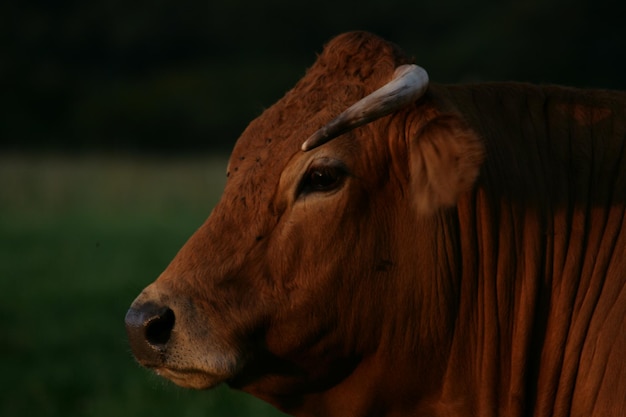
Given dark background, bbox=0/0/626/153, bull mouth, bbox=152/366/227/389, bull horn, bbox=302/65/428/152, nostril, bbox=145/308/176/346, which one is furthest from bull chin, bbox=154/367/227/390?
dark background, bbox=0/0/626/153

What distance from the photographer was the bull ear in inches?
153

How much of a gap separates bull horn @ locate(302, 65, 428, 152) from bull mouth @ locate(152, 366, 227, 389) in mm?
888

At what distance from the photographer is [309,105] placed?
424 centimetres

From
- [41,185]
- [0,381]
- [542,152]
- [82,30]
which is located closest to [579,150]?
[542,152]

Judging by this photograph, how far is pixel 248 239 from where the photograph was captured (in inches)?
159

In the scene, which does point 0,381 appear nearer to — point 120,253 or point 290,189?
point 290,189

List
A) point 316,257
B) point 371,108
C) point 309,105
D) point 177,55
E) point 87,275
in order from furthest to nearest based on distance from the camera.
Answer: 1. point 177,55
2. point 87,275
3. point 309,105
4. point 316,257
5. point 371,108

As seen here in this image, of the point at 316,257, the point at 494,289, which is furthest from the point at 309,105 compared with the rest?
the point at 494,289

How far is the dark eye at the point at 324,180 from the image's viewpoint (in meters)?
4.06

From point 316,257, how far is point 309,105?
609 mm

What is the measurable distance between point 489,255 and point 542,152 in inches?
17.3

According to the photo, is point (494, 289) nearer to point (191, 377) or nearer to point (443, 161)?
point (443, 161)

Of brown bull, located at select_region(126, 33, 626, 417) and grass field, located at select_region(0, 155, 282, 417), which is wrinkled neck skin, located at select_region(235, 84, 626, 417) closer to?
brown bull, located at select_region(126, 33, 626, 417)

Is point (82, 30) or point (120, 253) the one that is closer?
point (120, 253)
